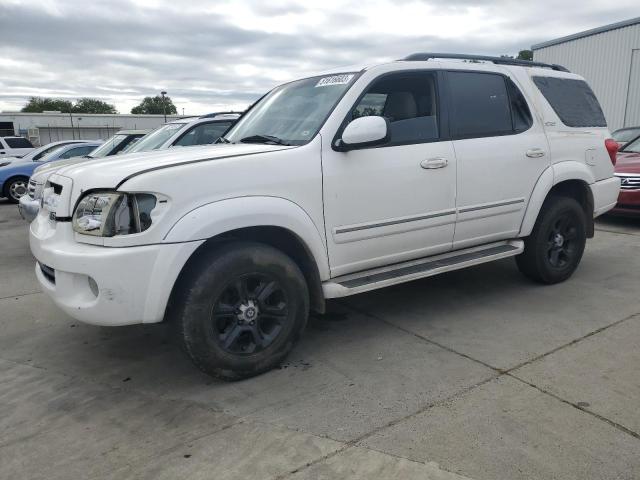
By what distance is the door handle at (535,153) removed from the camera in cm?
443

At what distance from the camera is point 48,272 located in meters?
3.22

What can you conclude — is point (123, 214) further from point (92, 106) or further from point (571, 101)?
point (92, 106)

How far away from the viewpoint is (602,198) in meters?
5.12

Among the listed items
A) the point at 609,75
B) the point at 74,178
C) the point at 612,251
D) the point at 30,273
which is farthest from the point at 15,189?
the point at 609,75

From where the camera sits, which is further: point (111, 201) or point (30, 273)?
point (30, 273)

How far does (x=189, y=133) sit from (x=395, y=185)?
15.1 ft

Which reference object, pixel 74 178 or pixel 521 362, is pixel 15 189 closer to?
pixel 74 178

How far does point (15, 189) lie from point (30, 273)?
8.07 meters

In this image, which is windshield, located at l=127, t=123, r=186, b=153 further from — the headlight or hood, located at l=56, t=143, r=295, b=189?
the headlight

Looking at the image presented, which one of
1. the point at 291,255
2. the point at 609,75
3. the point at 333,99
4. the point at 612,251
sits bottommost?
the point at 612,251

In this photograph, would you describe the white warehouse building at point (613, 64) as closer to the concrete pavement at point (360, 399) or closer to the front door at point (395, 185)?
the concrete pavement at point (360, 399)

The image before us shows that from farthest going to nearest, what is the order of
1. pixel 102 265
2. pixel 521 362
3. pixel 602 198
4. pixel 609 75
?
1. pixel 609 75
2. pixel 602 198
3. pixel 521 362
4. pixel 102 265

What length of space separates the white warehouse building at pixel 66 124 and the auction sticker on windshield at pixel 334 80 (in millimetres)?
53779

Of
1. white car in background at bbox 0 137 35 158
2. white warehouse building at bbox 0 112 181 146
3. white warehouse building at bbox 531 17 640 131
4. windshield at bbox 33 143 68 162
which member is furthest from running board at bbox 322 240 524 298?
white warehouse building at bbox 0 112 181 146
